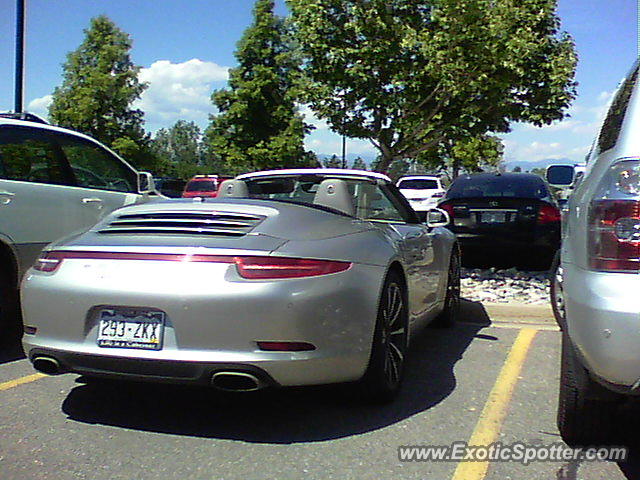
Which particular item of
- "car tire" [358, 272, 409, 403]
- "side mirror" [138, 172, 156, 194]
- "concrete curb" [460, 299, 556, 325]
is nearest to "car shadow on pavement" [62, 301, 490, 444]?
"car tire" [358, 272, 409, 403]

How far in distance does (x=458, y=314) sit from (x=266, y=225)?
3757 mm

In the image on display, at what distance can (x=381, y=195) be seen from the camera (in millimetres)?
5320

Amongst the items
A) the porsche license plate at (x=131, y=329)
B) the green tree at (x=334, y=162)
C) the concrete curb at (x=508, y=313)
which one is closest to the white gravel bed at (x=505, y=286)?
the concrete curb at (x=508, y=313)

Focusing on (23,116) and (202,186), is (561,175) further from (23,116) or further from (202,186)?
(202,186)

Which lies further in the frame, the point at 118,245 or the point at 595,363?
the point at 118,245

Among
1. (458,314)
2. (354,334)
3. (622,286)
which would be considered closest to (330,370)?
(354,334)

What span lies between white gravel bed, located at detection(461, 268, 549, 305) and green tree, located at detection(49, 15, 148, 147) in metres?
25.4

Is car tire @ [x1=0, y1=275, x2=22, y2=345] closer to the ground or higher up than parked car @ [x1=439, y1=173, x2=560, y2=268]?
closer to the ground

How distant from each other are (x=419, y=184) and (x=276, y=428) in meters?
20.7

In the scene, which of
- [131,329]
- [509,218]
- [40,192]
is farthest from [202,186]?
[131,329]

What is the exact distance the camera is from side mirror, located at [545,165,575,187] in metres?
6.01

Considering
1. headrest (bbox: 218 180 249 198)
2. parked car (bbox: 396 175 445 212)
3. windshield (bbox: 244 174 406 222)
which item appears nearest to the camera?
headrest (bbox: 218 180 249 198)

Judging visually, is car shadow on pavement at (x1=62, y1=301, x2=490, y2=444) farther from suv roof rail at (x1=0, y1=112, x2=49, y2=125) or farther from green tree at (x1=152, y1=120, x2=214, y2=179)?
green tree at (x1=152, y1=120, x2=214, y2=179)

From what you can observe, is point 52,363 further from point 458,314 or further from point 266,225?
point 458,314
